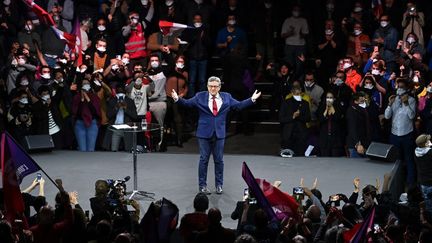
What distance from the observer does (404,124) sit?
1471cm

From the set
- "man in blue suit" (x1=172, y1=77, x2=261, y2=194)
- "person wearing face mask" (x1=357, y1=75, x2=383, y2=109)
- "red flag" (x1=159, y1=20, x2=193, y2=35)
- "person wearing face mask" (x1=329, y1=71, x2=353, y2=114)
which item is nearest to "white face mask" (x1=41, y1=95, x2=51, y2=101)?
"red flag" (x1=159, y1=20, x2=193, y2=35)

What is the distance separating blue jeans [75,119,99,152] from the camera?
1672cm

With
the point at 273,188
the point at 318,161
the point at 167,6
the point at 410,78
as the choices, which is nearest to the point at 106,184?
the point at 273,188

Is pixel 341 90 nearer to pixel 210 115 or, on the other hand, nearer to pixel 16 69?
pixel 210 115

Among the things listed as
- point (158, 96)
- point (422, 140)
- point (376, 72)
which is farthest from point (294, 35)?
point (422, 140)

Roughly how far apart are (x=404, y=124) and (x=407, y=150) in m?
0.42

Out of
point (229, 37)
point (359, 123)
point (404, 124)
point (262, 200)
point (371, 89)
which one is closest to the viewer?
point (262, 200)

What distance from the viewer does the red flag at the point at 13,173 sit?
31.8 feet

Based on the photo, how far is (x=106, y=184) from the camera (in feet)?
36.1

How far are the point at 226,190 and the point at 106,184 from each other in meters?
3.13

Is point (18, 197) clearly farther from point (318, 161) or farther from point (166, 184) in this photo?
point (318, 161)

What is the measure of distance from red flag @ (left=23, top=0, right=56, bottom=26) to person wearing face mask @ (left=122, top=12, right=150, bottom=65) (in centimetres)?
163

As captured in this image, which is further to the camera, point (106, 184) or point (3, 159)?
point (106, 184)

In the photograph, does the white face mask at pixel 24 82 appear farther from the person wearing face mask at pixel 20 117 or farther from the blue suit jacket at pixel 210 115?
the blue suit jacket at pixel 210 115
